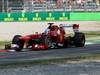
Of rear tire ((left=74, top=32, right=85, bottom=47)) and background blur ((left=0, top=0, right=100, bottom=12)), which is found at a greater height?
background blur ((left=0, top=0, right=100, bottom=12))

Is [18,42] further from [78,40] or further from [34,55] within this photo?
[78,40]

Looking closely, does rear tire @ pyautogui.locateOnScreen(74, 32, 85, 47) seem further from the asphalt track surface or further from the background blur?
the background blur

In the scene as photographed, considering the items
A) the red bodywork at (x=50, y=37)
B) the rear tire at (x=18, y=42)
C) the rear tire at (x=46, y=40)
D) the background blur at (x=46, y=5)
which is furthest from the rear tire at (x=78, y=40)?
the background blur at (x=46, y=5)

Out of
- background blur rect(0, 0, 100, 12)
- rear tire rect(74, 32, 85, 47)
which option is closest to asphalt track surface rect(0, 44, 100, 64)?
rear tire rect(74, 32, 85, 47)

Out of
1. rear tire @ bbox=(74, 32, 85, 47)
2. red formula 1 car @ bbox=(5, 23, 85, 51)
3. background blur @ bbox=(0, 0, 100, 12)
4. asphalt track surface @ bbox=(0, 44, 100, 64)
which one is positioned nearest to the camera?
asphalt track surface @ bbox=(0, 44, 100, 64)

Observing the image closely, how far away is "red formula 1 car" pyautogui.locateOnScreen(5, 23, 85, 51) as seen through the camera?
1700 cm

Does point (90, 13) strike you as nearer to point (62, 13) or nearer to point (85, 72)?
point (62, 13)

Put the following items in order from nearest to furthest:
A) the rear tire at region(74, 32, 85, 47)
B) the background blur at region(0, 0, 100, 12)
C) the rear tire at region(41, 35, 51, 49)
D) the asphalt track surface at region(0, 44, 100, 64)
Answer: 1. the asphalt track surface at region(0, 44, 100, 64)
2. the rear tire at region(41, 35, 51, 49)
3. the rear tire at region(74, 32, 85, 47)
4. the background blur at region(0, 0, 100, 12)

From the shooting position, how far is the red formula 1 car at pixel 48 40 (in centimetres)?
1700

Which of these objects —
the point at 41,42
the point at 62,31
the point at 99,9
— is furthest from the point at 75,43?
the point at 99,9

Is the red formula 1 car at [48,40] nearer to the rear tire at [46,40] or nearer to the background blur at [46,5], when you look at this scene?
the rear tire at [46,40]

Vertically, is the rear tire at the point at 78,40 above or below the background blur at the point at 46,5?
below

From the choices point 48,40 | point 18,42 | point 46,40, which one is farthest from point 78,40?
point 18,42

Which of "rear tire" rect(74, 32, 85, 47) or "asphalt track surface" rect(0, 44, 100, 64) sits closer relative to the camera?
"asphalt track surface" rect(0, 44, 100, 64)
